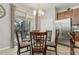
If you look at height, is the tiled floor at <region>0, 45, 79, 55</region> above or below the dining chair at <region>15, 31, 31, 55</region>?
below

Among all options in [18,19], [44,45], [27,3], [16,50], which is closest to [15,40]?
[16,50]

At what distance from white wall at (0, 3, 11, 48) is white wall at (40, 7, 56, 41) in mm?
682

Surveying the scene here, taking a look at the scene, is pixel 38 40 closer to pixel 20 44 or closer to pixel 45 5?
pixel 20 44

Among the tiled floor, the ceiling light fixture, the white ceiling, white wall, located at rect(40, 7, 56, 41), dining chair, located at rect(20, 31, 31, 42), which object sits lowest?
the tiled floor

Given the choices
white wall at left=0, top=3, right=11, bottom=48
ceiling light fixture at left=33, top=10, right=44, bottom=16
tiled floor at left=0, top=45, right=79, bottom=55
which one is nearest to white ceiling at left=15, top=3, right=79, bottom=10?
ceiling light fixture at left=33, top=10, right=44, bottom=16

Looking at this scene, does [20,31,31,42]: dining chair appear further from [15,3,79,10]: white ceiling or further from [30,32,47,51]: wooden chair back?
[15,3,79,10]: white ceiling

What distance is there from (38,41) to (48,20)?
485 mm

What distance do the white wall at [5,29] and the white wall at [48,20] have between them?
682mm

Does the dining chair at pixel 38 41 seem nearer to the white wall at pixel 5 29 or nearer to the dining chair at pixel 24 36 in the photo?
the dining chair at pixel 24 36

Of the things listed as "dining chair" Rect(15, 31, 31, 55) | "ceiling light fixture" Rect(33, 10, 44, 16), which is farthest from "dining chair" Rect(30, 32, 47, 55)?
"ceiling light fixture" Rect(33, 10, 44, 16)

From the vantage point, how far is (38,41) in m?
2.58

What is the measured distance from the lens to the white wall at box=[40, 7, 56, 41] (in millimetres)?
2543

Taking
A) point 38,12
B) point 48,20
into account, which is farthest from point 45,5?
point 48,20

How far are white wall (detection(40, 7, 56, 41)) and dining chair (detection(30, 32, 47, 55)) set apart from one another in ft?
0.47
